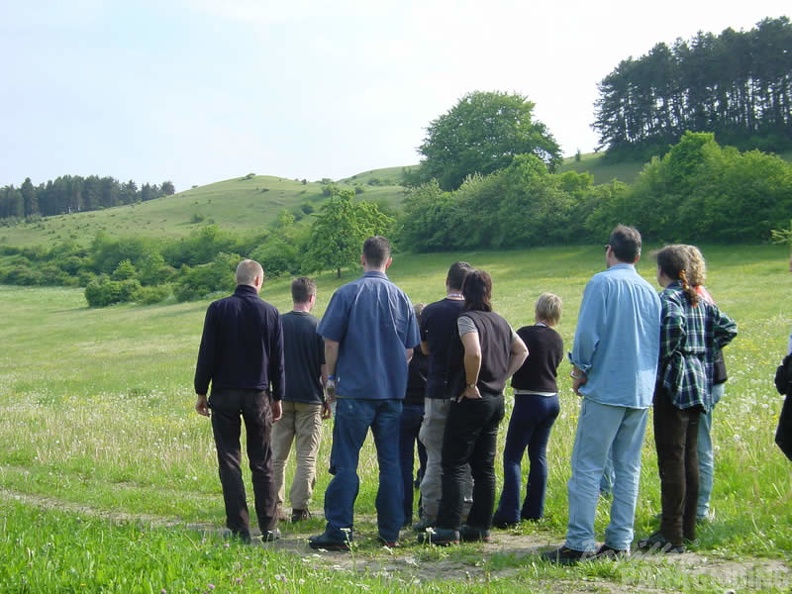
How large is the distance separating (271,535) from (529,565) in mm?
2539

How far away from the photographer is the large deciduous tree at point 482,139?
95688 mm

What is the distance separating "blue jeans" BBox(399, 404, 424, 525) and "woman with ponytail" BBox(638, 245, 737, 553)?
2.35m

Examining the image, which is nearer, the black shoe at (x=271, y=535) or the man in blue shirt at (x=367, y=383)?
the man in blue shirt at (x=367, y=383)

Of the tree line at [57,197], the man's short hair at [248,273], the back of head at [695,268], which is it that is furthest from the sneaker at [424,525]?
the tree line at [57,197]

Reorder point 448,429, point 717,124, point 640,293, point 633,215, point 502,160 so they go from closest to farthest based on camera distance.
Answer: point 640,293, point 448,429, point 633,215, point 717,124, point 502,160

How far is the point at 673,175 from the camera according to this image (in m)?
62.2

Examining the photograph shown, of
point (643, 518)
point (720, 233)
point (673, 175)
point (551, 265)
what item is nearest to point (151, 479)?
point (643, 518)

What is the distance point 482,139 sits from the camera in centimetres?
9756

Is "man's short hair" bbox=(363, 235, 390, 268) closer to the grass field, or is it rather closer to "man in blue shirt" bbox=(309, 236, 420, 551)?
"man in blue shirt" bbox=(309, 236, 420, 551)

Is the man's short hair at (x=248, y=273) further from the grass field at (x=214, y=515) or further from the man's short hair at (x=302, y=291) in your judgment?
the grass field at (x=214, y=515)

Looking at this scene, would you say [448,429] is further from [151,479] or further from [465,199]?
[465,199]

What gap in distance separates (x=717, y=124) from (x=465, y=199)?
36.8 m

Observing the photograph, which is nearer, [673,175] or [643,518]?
[643,518]

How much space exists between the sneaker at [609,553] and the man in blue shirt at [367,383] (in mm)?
1739
